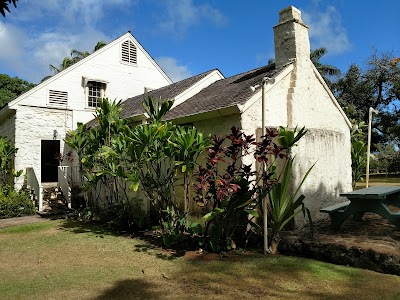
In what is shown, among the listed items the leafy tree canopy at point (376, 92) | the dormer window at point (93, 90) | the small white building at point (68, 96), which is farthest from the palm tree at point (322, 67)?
the dormer window at point (93, 90)

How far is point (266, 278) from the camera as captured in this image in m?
4.93

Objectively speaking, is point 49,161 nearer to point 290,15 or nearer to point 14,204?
point 14,204

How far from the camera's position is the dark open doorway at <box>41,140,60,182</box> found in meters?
18.6

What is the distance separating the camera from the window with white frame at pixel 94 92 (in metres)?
16.4

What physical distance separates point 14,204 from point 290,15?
12.0 metres

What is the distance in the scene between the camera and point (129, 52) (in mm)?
17906

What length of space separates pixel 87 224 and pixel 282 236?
6673 millimetres

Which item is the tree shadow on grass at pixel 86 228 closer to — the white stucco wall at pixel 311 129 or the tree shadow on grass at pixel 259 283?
the tree shadow on grass at pixel 259 283

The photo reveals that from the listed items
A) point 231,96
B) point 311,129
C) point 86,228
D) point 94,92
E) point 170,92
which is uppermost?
point 94,92

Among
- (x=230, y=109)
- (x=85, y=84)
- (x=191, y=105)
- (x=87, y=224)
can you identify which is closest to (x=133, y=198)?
(x=87, y=224)

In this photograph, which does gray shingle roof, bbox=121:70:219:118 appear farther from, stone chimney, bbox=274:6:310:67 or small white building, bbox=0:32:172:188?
stone chimney, bbox=274:6:310:67

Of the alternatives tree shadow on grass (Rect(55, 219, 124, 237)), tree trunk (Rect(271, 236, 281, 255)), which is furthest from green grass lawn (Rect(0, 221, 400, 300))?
tree shadow on grass (Rect(55, 219, 124, 237))

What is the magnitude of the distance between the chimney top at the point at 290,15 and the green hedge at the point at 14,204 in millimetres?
11615

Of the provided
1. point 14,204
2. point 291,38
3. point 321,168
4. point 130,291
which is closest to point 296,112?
point 321,168
